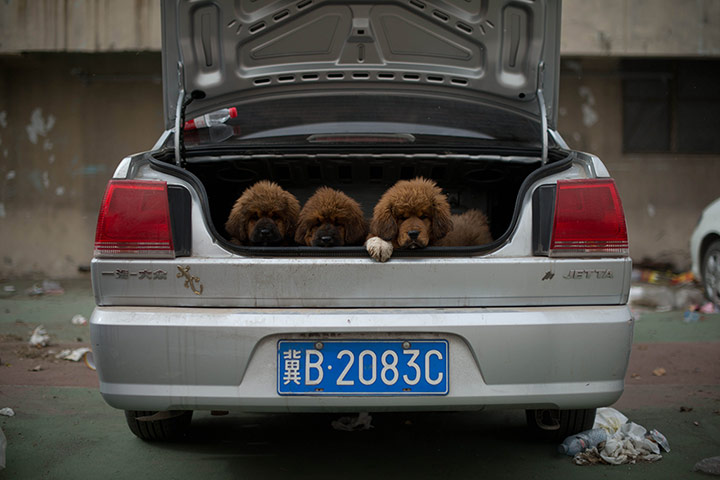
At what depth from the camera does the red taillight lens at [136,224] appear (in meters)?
2.08

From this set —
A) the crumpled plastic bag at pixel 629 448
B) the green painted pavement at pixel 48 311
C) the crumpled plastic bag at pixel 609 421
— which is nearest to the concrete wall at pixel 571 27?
the green painted pavement at pixel 48 311

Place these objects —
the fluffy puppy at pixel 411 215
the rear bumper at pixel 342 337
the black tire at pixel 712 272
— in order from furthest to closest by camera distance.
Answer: the black tire at pixel 712 272 < the fluffy puppy at pixel 411 215 < the rear bumper at pixel 342 337

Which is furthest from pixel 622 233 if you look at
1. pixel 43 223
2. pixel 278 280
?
pixel 43 223

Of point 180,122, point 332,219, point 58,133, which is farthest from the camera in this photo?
point 58,133

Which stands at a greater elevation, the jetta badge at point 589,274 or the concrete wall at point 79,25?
the concrete wall at point 79,25

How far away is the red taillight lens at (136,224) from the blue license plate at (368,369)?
0.54 m

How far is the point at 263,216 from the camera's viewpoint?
2518 mm

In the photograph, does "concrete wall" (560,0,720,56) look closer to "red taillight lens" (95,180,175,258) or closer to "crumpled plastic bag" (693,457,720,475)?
"crumpled plastic bag" (693,457,720,475)

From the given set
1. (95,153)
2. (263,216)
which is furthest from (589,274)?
(95,153)

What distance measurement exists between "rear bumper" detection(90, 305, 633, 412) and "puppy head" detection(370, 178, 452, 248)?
35 cm

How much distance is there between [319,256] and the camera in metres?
2.09

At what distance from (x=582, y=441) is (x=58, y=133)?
26.5 feet

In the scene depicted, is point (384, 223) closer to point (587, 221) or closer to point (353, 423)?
point (587, 221)

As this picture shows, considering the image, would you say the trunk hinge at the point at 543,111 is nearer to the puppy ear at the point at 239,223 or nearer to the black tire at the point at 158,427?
the puppy ear at the point at 239,223
